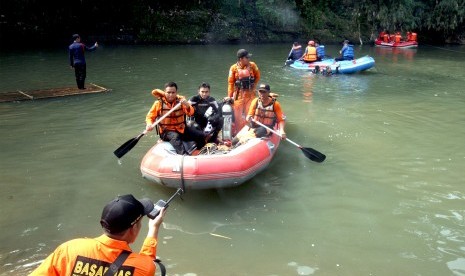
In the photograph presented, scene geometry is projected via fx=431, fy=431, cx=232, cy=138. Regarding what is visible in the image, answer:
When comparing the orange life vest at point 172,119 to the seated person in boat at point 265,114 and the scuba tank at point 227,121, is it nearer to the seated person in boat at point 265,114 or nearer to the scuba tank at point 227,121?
the scuba tank at point 227,121

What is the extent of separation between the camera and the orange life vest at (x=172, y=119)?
624 centimetres

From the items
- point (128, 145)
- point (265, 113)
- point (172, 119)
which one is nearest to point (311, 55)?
point (265, 113)

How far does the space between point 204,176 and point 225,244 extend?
936mm

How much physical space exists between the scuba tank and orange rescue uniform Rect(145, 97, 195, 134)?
682 millimetres

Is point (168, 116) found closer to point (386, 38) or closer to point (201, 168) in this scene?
point (201, 168)

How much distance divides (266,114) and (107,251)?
487 centimetres

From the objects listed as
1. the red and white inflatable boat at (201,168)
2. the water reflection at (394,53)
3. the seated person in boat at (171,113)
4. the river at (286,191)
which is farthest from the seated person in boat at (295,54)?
the red and white inflatable boat at (201,168)

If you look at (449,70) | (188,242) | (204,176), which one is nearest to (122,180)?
(204,176)

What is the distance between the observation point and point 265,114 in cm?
684

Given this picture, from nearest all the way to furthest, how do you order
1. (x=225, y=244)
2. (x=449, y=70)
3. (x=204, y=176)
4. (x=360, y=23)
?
(x=225, y=244) → (x=204, y=176) → (x=449, y=70) → (x=360, y=23)

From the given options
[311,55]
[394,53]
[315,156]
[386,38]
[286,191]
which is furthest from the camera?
[386,38]

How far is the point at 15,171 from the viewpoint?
20.5 feet

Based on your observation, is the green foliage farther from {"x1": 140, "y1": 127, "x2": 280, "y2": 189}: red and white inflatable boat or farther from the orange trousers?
{"x1": 140, "y1": 127, "x2": 280, "y2": 189}: red and white inflatable boat

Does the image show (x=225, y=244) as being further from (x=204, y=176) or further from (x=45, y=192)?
(x=45, y=192)
